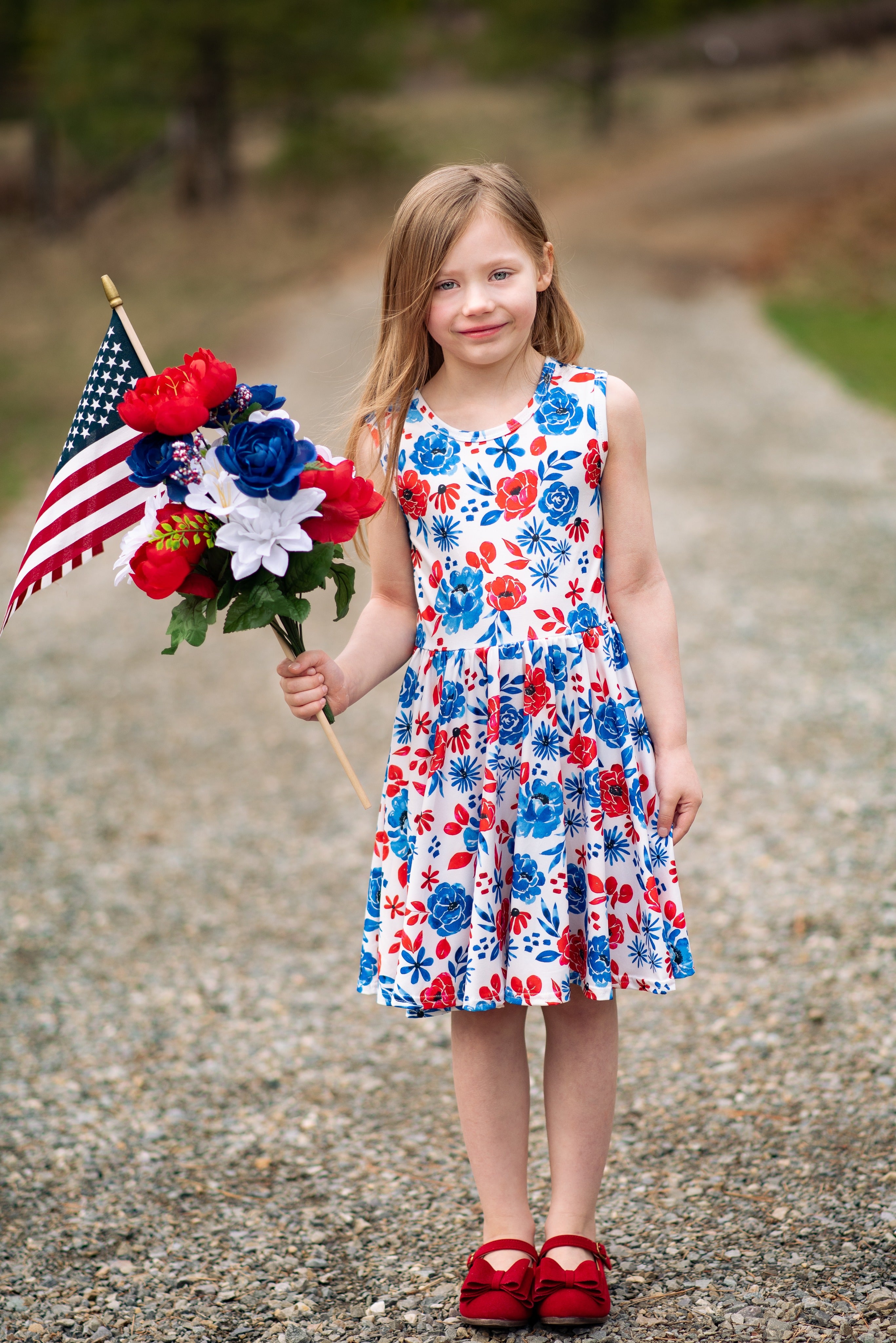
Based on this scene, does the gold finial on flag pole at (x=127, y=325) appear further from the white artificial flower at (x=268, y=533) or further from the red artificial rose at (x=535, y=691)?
the red artificial rose at (x=535, y=691)

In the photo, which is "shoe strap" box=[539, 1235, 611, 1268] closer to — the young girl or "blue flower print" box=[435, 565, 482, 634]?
the young girl

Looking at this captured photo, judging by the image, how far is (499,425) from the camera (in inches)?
82.2

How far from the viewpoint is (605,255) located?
17.0 m

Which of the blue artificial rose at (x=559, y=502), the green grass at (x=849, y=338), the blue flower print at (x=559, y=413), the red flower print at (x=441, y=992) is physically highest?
the green grass at (x=849, y=338)

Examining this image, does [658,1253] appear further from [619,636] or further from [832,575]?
[832,575]

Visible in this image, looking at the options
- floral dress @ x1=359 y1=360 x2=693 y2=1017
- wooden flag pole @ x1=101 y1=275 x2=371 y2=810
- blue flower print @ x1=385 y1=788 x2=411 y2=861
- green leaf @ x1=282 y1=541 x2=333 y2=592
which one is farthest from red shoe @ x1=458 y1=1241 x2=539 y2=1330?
green leaf @ x1=282 y1=541 x2=333 y2=592

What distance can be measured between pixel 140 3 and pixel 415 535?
18.0 meters

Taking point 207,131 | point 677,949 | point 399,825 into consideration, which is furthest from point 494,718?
point 207,131

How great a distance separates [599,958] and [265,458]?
2.98 feet

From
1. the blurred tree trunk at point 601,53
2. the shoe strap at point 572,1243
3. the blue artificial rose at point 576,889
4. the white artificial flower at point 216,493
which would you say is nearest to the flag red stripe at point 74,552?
the white artificial flower at point 216,493

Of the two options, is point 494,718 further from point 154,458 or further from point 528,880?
point 154,458

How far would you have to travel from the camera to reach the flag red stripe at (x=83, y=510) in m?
2.15

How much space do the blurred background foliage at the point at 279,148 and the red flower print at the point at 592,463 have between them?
8.26 meters

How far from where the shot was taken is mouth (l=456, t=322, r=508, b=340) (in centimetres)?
204
